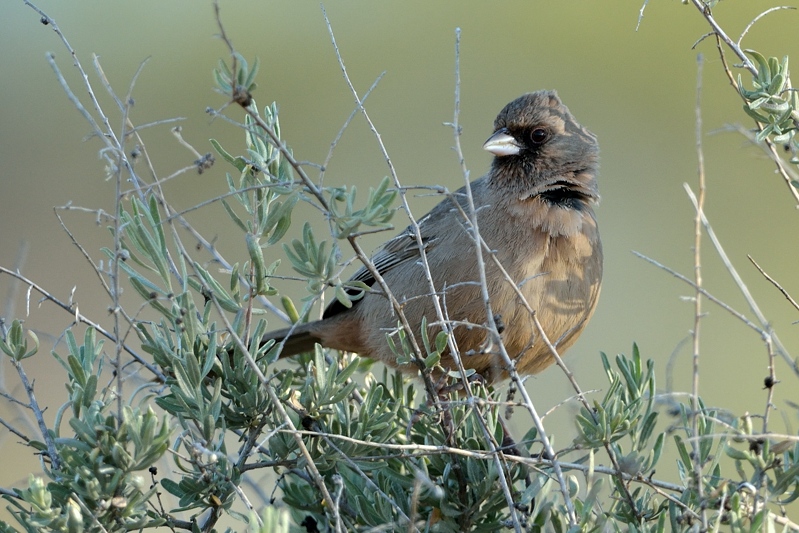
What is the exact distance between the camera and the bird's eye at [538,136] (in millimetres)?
4535

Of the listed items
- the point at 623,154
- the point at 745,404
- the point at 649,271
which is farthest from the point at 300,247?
the point at 623,154

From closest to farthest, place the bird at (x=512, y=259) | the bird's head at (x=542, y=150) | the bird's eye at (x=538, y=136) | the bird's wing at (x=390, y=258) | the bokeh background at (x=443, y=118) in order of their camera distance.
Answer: the bird at (x=512, y=259) → the bird's head at (x=542, y=150) → the bird's eye at (x=538, y=136) → the bird's wing at (x=390, y=258) → the bokeh background at (x=443, y=118)

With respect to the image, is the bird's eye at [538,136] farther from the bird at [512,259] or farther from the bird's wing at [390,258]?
the bird's wing at [390,258]

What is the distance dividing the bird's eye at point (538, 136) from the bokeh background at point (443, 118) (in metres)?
3.72

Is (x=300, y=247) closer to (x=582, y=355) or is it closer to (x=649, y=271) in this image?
(x=582, y=355)

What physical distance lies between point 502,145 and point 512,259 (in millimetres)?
718

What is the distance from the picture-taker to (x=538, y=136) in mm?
4539

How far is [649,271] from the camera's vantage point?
9688 mm

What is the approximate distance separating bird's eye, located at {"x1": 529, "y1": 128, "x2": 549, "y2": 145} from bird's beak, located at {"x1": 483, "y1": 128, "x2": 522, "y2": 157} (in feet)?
0.25

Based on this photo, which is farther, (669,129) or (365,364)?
(669,129)

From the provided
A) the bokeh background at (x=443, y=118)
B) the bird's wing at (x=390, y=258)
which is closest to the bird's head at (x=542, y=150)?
the bird's wing at (x=390, y=258)

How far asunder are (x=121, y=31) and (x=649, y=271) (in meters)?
7.20

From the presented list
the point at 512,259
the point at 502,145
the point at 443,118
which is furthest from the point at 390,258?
the point at 443,118

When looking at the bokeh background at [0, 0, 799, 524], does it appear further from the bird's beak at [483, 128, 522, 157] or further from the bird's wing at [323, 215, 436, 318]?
the bird's beak at [483, 128, 522, 157]
